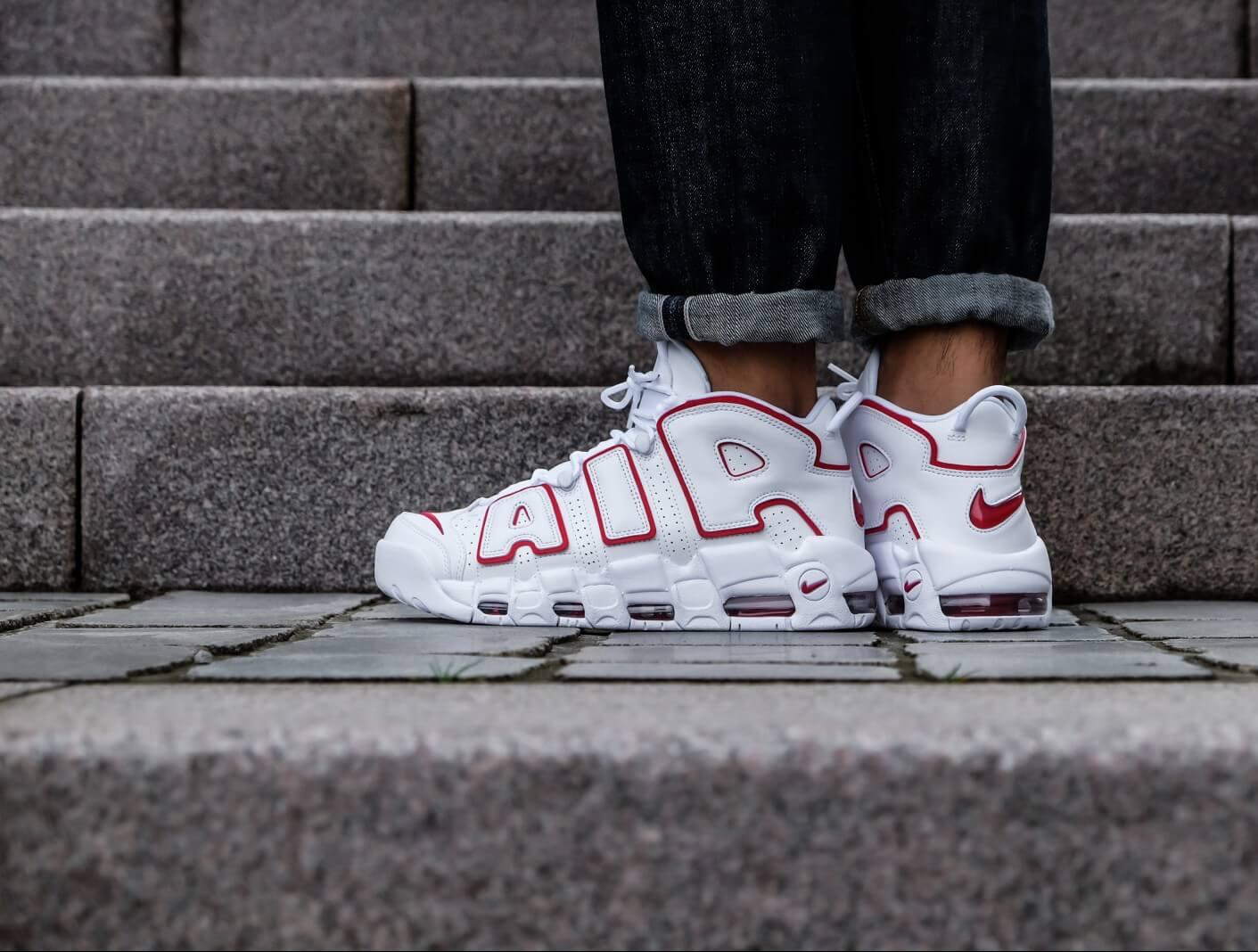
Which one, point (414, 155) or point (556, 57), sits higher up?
point (556, 57)

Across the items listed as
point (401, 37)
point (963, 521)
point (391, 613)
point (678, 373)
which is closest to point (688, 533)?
point (678, 373)

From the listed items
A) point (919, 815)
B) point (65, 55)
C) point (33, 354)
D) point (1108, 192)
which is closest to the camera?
point (919, 815)

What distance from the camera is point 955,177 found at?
110 centimetres

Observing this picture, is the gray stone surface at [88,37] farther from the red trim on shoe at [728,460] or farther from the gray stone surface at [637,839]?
the gray stone surface at [637,839]

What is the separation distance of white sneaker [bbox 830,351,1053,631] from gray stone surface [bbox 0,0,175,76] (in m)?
2.08

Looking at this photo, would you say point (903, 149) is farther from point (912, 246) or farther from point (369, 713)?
point (369, 713)

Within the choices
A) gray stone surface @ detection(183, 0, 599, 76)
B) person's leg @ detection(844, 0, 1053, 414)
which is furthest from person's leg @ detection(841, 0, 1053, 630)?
gray stone surface @ detection(183, 0, 599, 76)

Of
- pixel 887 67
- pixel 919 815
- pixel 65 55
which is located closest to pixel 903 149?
pixel 887 67

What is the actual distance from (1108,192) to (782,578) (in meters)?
1.34

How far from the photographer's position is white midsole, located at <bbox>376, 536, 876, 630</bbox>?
3.65ft

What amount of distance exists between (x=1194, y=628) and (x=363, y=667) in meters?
0.77

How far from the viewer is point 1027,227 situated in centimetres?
112

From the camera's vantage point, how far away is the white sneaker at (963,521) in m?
1.10

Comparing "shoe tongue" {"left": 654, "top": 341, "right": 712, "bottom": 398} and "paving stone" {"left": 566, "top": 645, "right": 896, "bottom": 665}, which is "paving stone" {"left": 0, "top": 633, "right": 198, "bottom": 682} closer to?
"paving stone" {"left": 566, "top": 645, "right": 896, "bottom": 665}
